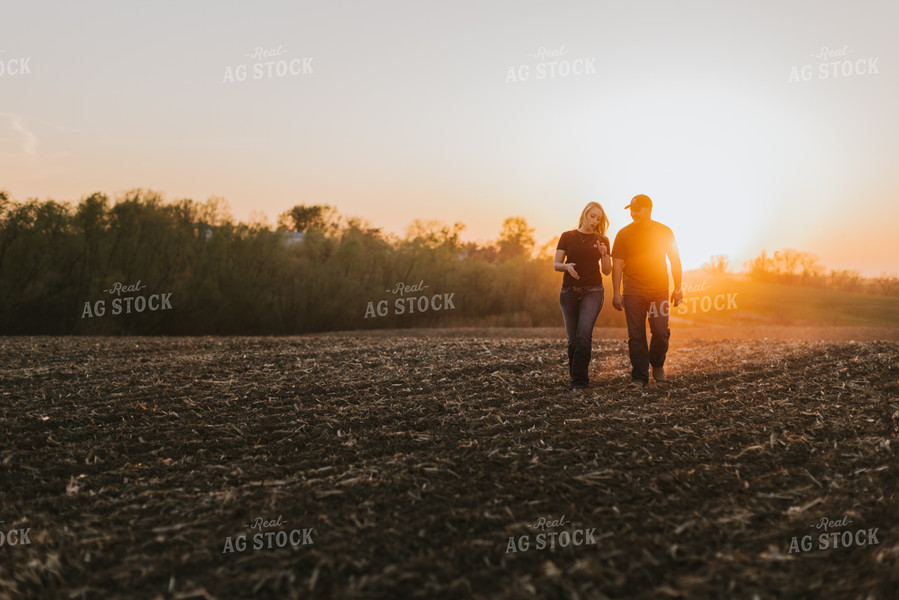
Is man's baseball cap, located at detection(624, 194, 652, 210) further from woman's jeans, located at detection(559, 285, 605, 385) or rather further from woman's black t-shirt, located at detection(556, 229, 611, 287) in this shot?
Result: woman's jeans, located at detection(559, 285, 605, 385)

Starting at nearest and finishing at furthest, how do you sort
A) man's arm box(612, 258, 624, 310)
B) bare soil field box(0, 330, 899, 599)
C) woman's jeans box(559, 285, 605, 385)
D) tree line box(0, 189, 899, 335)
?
bare soil field box(0, 330, 899, 599) < woman's jeans box(559, 285, 605, 385) < man's arm box(612, 258, 624, 310) < tree line box(0, 189, 899, 335)

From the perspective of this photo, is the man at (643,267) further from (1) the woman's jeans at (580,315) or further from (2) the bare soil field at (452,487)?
(2) the bare soil field at (452,487)

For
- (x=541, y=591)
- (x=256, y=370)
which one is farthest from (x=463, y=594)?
(x=256, y=370)

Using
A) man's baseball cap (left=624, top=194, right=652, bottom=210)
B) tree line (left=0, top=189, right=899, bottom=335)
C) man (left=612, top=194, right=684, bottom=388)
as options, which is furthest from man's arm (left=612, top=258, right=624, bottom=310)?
tree line (left=0, top=189, right=899, bottom=335)

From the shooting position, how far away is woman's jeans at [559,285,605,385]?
5.96 meters

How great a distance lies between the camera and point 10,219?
19.0 metres

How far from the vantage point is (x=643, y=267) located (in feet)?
19.9

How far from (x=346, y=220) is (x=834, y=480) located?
85.2ft

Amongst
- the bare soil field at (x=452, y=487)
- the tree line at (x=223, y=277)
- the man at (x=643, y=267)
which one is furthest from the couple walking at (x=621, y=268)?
the tree line at (x=223, y=277)

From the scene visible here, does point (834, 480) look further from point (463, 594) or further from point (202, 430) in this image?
point (202, 430)

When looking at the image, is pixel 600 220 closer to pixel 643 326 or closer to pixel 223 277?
pixel 643 326

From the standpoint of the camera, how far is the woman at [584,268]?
5.97 metres

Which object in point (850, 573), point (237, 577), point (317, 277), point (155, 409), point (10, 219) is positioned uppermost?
point (10, 219)

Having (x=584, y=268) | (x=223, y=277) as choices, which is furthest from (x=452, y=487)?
(x=223, y=277)
